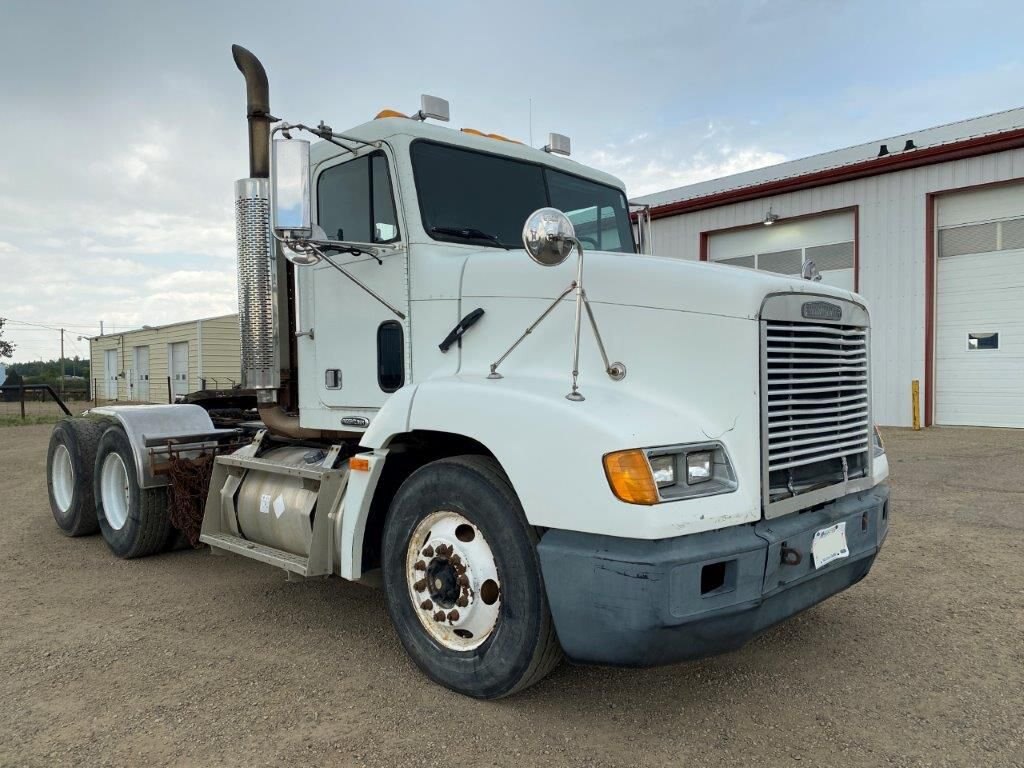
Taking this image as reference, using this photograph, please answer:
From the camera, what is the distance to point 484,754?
9.28 ft

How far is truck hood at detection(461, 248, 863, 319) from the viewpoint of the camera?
9.98 ft

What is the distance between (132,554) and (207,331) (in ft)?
88.7

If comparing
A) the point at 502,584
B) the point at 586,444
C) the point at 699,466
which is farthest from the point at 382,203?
the point at 699,466

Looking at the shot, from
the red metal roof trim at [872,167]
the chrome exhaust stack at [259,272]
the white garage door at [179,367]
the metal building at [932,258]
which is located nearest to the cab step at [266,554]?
the chrome exhaust stack at [259,272]

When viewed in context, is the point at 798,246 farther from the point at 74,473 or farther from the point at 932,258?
the point at 74,473

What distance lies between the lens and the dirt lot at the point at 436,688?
2879mm

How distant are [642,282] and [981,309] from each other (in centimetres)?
1394

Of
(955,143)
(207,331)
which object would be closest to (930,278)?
(955,143)

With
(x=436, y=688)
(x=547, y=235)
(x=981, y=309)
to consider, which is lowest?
(x=436, y=688)

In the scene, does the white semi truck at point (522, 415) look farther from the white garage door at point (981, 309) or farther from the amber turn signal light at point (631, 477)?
the white garage door at point (981, 309)

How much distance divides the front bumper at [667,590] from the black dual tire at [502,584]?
0.48 ft

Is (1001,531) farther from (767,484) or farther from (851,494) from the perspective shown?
(767,484)

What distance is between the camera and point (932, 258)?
14789mm

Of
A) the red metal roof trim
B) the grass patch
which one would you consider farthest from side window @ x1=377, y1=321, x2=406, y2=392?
the grass patch
